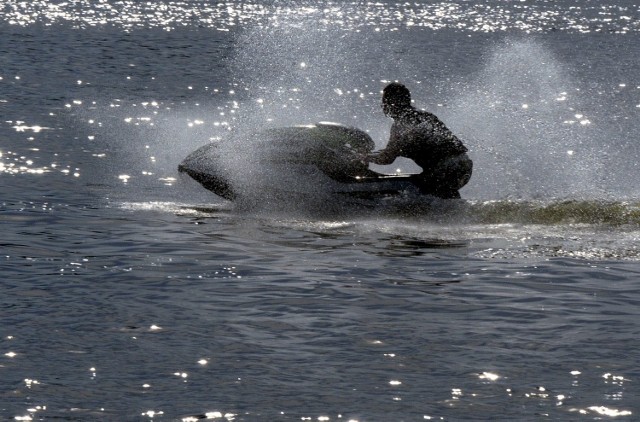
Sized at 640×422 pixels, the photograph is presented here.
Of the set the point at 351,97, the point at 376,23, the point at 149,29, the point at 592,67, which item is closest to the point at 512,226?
the point at 351,97

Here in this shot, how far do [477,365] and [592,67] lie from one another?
5004 centimetres

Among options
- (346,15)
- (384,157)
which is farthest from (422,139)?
(346,15)

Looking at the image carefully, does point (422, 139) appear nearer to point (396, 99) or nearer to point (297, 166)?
point (396, 99)

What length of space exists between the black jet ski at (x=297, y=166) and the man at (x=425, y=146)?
0.33 m

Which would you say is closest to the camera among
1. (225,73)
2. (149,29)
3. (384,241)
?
(384,241)

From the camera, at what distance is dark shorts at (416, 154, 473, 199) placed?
1945 centimetres

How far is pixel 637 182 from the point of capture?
27594mm

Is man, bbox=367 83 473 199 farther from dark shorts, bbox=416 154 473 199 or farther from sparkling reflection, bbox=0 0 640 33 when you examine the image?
sparkling reflection, bbox=0 0 640 33

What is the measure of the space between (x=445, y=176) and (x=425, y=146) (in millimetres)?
600

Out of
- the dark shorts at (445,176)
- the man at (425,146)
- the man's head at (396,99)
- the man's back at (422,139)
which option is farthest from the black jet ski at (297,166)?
the man's head at (396,99)

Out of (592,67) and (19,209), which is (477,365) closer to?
(19,209)

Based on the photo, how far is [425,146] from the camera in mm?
19422

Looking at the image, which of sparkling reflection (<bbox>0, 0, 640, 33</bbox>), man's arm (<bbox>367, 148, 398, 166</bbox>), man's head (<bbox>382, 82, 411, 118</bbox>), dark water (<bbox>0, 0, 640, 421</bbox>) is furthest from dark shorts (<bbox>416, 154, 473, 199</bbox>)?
sparkling reflection (<bbox>0, 0, 640, 33</bbox>)

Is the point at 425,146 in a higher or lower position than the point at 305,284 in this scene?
higher
